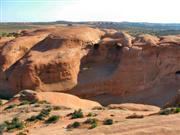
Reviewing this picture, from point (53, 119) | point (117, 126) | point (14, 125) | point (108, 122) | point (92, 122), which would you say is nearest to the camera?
point (117, 126)

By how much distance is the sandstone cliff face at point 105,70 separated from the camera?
27.8 metres

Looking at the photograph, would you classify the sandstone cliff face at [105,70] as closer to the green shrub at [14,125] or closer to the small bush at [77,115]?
the small bush at [77,115]

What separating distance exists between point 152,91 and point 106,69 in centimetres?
370

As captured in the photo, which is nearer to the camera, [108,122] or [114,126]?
[114,126]

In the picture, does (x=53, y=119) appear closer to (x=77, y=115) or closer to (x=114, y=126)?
(x=77, y=115)

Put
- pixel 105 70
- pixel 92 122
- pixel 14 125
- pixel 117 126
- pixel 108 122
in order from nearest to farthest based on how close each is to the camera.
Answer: pixel 117 126 → pixel 108 122 → pixel 92 122 → pixel 14 125 → pixel 105 70

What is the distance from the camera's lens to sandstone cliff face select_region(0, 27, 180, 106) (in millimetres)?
27828

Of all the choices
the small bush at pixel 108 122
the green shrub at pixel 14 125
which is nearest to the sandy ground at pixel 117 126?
the small bush at pixel 108 122

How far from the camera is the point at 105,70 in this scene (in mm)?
29000

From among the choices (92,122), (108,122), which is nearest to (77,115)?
(92,122)

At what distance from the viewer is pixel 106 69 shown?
2908cm

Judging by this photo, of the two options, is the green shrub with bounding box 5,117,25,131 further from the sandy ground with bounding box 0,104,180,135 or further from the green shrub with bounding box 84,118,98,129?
the green shrub with bounding box 84,118,98,129

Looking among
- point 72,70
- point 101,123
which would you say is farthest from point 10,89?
point 101,123

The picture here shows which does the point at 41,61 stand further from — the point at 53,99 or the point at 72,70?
the point at 53,99
